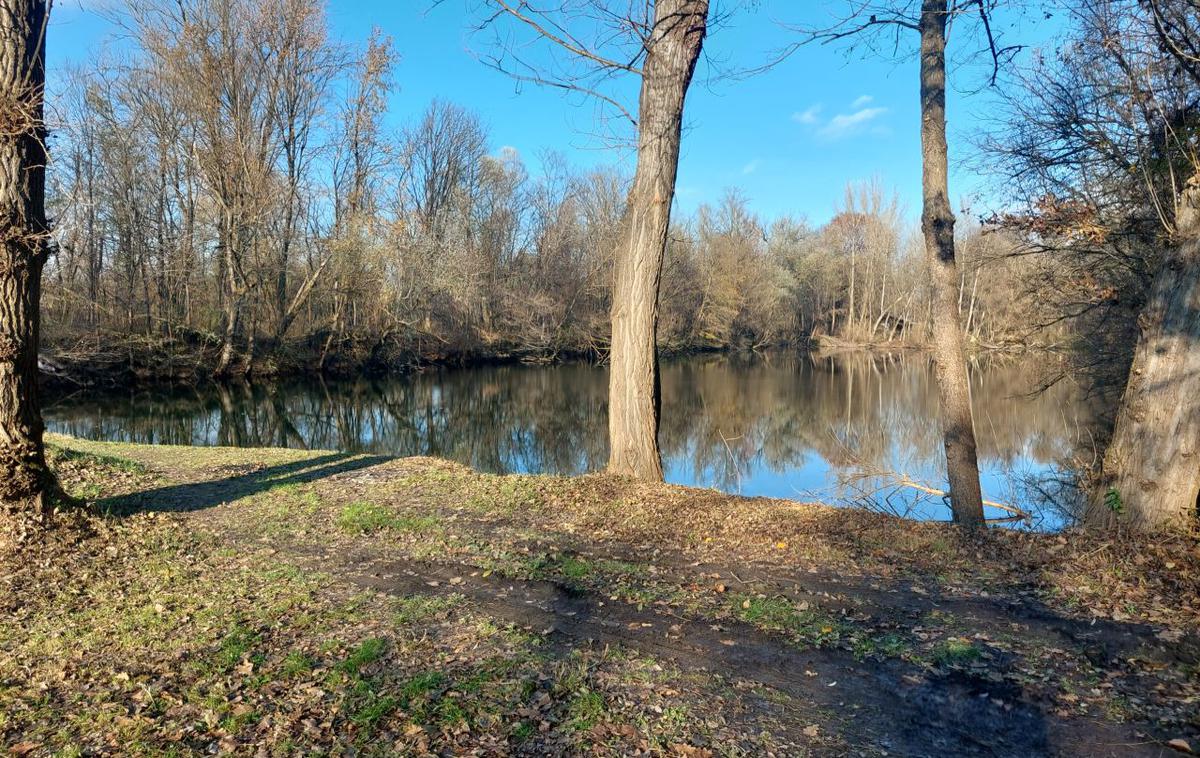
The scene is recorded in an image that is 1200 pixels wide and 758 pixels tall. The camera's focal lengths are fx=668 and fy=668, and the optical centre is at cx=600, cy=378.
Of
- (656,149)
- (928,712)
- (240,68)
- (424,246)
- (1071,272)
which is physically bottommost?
(928,712)

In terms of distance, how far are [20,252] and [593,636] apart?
568 centimetres

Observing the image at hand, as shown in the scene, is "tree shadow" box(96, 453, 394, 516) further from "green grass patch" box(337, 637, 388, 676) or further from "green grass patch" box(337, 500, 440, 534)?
"green grass patch" box(337, 637, 388, 676)

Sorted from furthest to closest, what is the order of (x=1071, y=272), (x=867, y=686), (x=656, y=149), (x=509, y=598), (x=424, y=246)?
(x=424, y=246) → (x=1071, y=272) → (x=656, y=149) → (x=509, y=598) → (x=867, y=686)

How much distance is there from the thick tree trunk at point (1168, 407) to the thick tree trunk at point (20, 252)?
9.36 m

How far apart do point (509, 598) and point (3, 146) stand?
550cm

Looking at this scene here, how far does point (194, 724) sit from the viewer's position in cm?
309

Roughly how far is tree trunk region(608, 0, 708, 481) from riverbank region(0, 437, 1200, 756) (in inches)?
52.7

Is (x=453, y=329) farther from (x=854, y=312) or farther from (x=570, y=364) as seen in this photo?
(x=854, y=312)

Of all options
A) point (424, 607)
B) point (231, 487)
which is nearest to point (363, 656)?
point (424, 607)

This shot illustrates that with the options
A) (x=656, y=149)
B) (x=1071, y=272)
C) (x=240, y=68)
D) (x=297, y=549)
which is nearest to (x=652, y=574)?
(x=297, y=549)

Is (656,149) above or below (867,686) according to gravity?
above

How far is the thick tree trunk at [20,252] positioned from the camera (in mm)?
5430

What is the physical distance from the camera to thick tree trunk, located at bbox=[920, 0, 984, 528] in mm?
→ 7531

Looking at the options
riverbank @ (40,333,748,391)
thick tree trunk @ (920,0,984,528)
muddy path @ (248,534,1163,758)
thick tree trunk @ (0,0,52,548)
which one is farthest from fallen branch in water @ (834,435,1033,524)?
riverbank @ (40,333,748,391)
